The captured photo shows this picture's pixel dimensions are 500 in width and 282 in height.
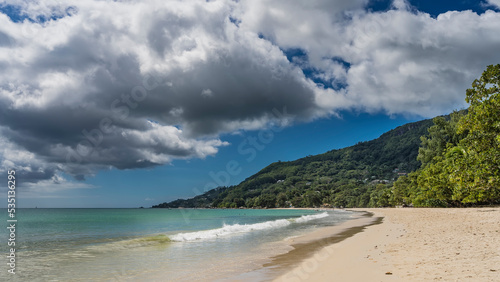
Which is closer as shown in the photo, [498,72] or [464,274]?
[464,274]

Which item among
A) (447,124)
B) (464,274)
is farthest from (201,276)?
(447,124)

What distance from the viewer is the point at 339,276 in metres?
8.57

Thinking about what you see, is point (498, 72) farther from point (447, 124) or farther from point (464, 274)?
point (447, 124)

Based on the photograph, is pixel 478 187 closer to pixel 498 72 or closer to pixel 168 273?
pixel 498 72

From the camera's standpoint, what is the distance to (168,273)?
1124 cm

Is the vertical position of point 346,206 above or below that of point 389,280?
below

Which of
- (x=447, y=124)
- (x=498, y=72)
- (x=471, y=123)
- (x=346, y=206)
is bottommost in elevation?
(x=346, y=206)

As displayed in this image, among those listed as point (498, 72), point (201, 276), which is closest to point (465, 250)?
point (498, 72)

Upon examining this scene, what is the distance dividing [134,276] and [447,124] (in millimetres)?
71197

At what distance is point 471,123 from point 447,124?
59425 millimetres

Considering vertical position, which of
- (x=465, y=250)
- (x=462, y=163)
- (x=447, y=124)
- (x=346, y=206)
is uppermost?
(x=447, y=124)

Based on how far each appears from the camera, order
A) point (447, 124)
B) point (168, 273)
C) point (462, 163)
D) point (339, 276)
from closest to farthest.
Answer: point (339, 276) → point (168, 273) → point (462, 163) → point (447, 124)

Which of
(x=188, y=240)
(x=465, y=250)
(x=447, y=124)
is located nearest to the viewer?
(x=465, y=250)

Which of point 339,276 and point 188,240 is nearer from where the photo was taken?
point 339,276
